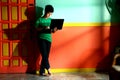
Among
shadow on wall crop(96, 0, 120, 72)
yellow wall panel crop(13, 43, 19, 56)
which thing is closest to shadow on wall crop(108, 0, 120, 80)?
shadow on wall crop(96, 0, 120, 72)

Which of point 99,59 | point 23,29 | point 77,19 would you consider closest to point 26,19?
point 23,29

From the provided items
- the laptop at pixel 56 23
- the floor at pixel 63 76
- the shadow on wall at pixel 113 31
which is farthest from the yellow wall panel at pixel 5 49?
the shadow on wall at pixel 113 31

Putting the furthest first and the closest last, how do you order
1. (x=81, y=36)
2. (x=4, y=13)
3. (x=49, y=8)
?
(x=81, y=36), (x=4, y=13), (x=49, y=8)

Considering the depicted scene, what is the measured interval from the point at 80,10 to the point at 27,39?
1.26 meters

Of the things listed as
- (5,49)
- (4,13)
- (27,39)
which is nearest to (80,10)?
(27,39)

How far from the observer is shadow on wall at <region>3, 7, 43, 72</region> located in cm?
708

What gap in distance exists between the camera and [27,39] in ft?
23.4

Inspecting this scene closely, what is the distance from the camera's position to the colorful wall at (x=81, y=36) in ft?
23.5

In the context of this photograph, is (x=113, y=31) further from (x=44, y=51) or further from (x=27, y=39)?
(x=27, y=39)

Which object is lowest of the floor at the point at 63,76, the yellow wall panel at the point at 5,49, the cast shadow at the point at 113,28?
the floor at the point at 63,76

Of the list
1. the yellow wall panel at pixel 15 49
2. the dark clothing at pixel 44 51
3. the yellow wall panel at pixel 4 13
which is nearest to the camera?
the dark clothing at pixel 44 51

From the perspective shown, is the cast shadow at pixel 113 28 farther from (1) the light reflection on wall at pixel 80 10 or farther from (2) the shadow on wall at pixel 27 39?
(2) the shadow on wall at pixel 27 39

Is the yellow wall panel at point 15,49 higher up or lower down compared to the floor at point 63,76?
higher up

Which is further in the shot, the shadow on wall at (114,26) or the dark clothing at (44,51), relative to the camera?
the shadow on wall at (114,26)
